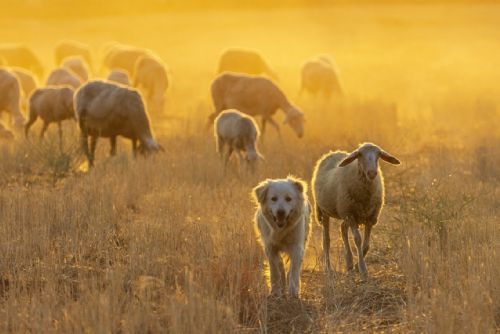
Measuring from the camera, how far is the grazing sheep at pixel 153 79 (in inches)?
1012

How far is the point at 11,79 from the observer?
806 inches

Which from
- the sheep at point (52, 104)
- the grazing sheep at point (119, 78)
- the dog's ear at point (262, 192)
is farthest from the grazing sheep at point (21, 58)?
the dog's ear at point (262, 192)

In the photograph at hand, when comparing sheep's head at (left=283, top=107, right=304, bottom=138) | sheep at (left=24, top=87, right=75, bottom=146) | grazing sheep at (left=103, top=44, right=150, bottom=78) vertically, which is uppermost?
grazing sheep at (left=103, top=44, right=150, bottom=78)

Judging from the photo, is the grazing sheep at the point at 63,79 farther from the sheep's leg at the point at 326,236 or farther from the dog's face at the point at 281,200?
the dog's face at the point at 281,200

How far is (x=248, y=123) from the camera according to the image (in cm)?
1586

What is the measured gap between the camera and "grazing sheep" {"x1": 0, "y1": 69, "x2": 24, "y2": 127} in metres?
20.5

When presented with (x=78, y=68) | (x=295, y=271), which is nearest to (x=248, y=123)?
(x=295, y=271)

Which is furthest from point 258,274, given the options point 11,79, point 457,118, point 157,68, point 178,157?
point 157,68

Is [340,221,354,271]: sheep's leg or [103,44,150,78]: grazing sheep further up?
[103,44,150,78]: grazing sheep

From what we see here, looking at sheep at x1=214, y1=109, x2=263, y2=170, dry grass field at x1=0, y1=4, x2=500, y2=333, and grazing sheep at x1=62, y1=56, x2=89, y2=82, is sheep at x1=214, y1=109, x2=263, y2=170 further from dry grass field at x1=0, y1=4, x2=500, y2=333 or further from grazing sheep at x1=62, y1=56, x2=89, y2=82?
grazing sheep at x1=62, y1=56, x2=89, y2=82

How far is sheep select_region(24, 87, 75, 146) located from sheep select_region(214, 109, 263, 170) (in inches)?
159

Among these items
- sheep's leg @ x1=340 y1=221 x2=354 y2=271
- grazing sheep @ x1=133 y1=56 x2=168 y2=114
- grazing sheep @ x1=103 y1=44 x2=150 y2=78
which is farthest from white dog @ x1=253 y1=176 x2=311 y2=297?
grazing sheep @ x1=103 y1=44 x2=150 y2=78

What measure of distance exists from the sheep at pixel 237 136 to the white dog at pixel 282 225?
6.79 metres

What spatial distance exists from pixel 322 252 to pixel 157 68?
16.8 meters
